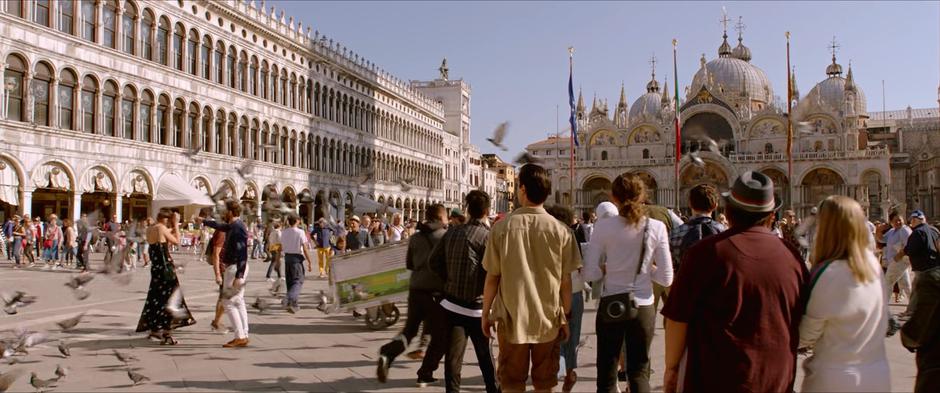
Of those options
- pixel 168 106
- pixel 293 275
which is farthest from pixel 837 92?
pixel 293 275

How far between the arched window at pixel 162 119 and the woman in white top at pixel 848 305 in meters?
31.2

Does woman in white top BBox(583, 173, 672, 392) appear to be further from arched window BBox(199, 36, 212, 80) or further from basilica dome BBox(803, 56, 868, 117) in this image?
basilica dome BBox(803, 56, 868, 117)

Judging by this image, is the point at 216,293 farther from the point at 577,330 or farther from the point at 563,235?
the point at 563,235

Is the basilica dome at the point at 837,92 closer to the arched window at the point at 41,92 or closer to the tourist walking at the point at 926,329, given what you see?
the arched window at the point at 41,92

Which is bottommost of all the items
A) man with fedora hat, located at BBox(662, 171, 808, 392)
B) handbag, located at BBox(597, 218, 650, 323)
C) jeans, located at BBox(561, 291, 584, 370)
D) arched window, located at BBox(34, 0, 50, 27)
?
jeans, located at BBox(561, 291, 584, 370)

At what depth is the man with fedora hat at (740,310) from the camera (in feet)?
10.1

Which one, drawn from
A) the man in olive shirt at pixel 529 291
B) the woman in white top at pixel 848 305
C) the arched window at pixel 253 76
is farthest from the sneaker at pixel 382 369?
the arched window at pixel 253 76

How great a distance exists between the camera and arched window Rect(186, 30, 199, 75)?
32.8 metres

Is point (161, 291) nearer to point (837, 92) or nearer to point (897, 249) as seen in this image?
point (897, 249)

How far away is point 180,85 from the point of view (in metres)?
31.9

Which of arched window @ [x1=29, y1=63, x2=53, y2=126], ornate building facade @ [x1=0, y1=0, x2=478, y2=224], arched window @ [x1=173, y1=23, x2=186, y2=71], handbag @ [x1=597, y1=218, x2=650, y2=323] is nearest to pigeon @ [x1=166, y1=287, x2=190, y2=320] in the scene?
ornate building facade @ [x1=0, y1=0, x2=478, y2=224]

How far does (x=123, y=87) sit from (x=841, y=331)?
29.8 meters

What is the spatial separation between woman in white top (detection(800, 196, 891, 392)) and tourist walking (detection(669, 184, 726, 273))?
252 centimetres

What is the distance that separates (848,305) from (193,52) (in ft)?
110
